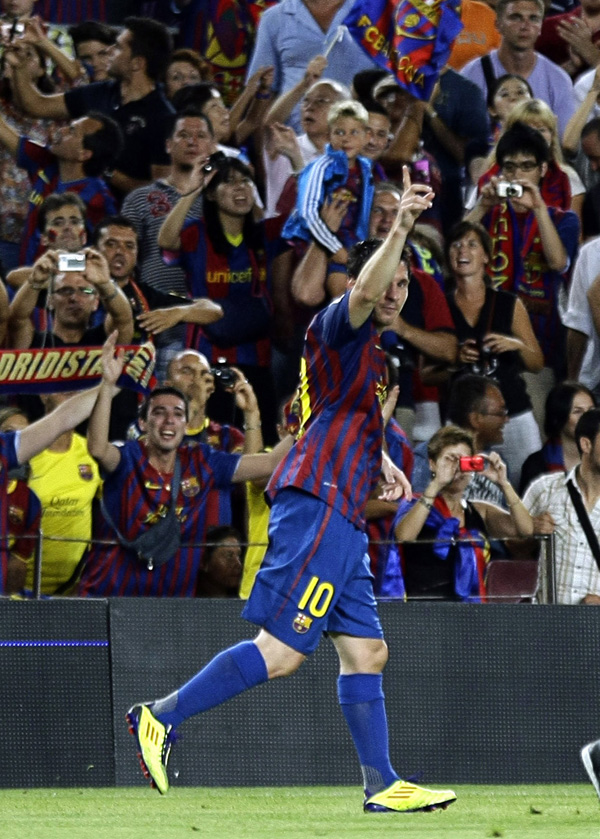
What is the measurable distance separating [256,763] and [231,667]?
95.0 inches

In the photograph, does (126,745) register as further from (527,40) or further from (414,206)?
(527,40)

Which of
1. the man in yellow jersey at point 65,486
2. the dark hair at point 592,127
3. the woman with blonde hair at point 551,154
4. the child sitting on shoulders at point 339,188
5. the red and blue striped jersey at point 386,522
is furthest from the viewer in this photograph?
the dark hair at point 592,127

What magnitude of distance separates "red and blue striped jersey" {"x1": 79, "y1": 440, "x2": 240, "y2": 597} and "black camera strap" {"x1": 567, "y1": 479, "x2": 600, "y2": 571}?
1.79 m

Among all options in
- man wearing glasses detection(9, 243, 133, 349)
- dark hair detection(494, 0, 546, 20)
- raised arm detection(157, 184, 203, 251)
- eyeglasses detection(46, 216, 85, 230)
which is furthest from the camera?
dark hair detection(494, 0, 546, 20)

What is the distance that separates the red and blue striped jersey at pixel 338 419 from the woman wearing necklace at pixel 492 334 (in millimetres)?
3685

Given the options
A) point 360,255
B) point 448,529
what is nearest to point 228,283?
point 448,529

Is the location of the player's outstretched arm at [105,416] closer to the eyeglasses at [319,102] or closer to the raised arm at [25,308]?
the raised arm at [25,308]

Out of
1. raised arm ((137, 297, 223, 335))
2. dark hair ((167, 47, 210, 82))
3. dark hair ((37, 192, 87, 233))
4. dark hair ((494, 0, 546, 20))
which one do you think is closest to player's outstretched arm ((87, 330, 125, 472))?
raised arm ((137, 297, 223, 335))

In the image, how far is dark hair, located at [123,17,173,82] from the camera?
10.1 meters

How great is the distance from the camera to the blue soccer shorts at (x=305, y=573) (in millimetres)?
5344

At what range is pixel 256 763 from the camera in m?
7.64

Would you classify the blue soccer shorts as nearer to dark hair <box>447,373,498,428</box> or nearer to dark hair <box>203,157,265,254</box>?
dark hair <box>447,373,498,428</box>

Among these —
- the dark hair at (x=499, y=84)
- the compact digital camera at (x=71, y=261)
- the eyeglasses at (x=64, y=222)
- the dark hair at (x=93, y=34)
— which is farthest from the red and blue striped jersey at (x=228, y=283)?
the dark hair at (x=499, y=84)

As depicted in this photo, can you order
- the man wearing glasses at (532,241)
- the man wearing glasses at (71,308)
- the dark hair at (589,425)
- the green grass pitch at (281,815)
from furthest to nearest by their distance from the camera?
the man wearing glasses at (532,241) → the man wearing glasses at (71,308) → the dark hair at (589,425) → the green grass pitch at (281,815)
